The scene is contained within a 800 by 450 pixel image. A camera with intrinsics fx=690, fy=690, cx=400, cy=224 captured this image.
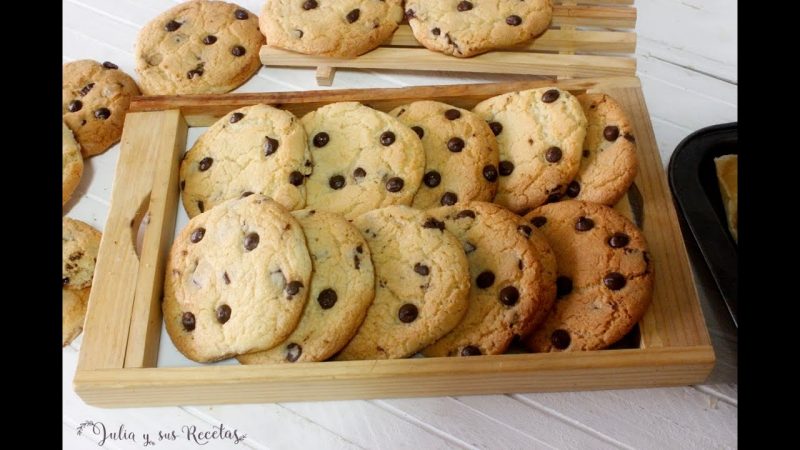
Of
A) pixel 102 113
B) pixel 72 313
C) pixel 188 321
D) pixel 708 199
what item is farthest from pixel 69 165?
pixel 708 199

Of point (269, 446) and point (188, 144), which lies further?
point (188, 144)

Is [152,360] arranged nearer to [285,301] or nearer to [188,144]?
[285,301]

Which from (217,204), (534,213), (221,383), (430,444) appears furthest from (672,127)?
(221,383)

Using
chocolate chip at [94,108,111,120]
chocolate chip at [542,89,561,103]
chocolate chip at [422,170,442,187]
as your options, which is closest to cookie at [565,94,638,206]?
chocolate chip at [542,89,561,103]

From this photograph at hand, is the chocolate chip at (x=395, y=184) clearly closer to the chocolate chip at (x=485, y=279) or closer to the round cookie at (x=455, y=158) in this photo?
the round cookie at (x=455, y=158)

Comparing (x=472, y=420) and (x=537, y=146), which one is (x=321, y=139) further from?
(x=472, y=420)

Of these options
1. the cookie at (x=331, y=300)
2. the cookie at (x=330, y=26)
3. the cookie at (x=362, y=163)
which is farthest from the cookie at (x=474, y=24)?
the cookie at (x=331, y=300)

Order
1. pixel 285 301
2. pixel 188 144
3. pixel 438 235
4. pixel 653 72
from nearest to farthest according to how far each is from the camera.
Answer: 1. pixel 285 301
2. pixel 438 235
3. pixel 188 144
4. pixel 653 72
